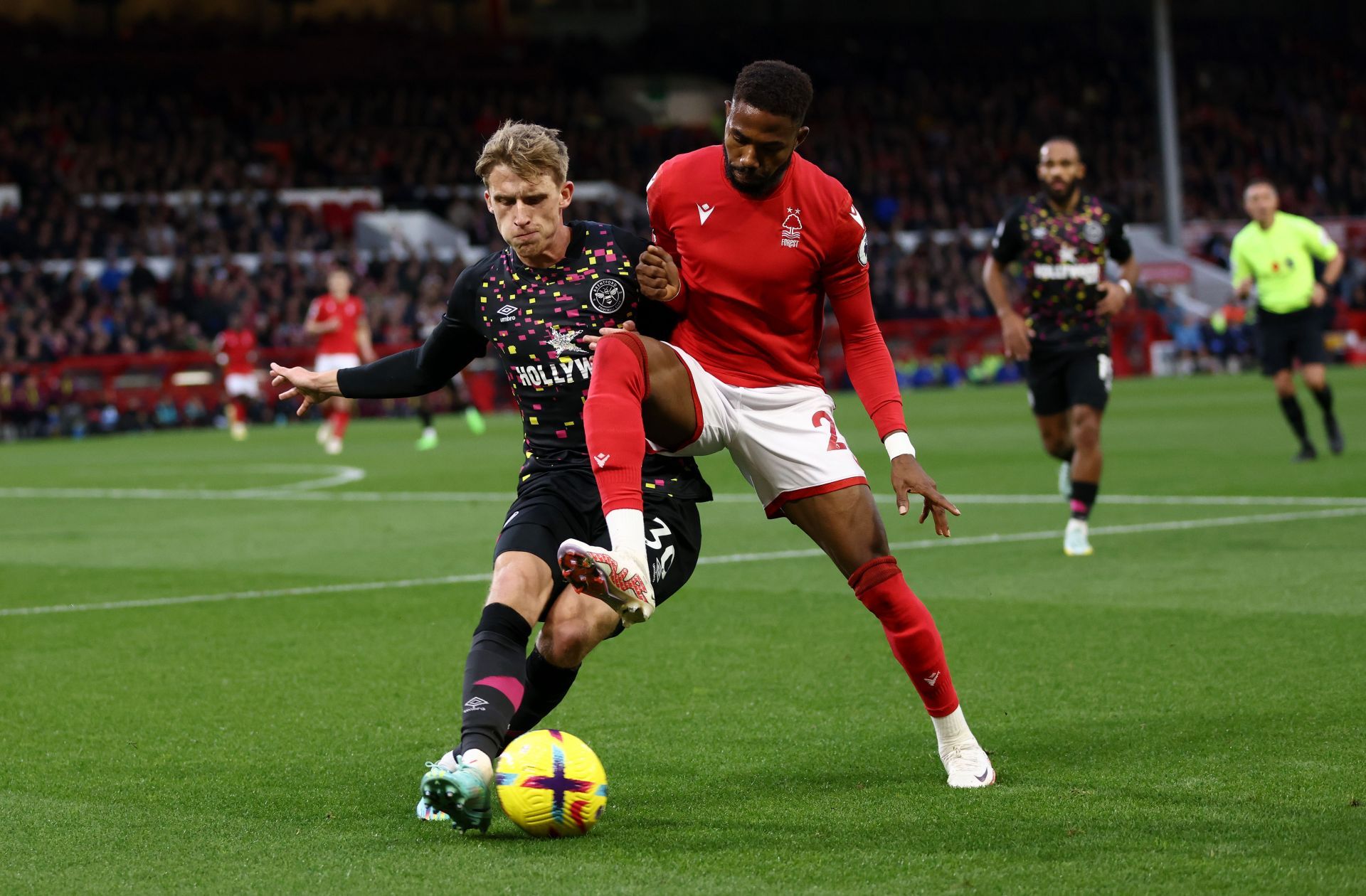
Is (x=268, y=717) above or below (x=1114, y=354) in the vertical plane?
above

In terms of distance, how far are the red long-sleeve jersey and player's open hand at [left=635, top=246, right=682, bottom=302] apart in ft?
0.41

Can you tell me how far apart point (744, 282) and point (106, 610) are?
17.5ft

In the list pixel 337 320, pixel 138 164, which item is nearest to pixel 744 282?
pixel 337 320

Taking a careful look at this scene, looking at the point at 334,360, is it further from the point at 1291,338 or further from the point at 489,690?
the point at 489,690

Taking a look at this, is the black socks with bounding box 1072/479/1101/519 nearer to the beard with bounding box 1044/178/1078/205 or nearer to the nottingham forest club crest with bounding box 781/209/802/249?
the beard with bounding box 1044/178/1078/205

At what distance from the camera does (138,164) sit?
38438mm

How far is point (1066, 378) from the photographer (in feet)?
33.3

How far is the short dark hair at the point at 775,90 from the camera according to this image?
462cm

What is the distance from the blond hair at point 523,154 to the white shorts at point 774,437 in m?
0.62

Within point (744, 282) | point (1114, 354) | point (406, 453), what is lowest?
point (1114, 354)

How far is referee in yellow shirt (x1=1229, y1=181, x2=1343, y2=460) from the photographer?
1551cm

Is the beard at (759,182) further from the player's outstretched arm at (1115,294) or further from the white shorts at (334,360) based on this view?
the white shorts at (334,360)

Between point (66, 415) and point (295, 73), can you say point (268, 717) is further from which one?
point (295, 73)

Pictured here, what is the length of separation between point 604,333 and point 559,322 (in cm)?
24
